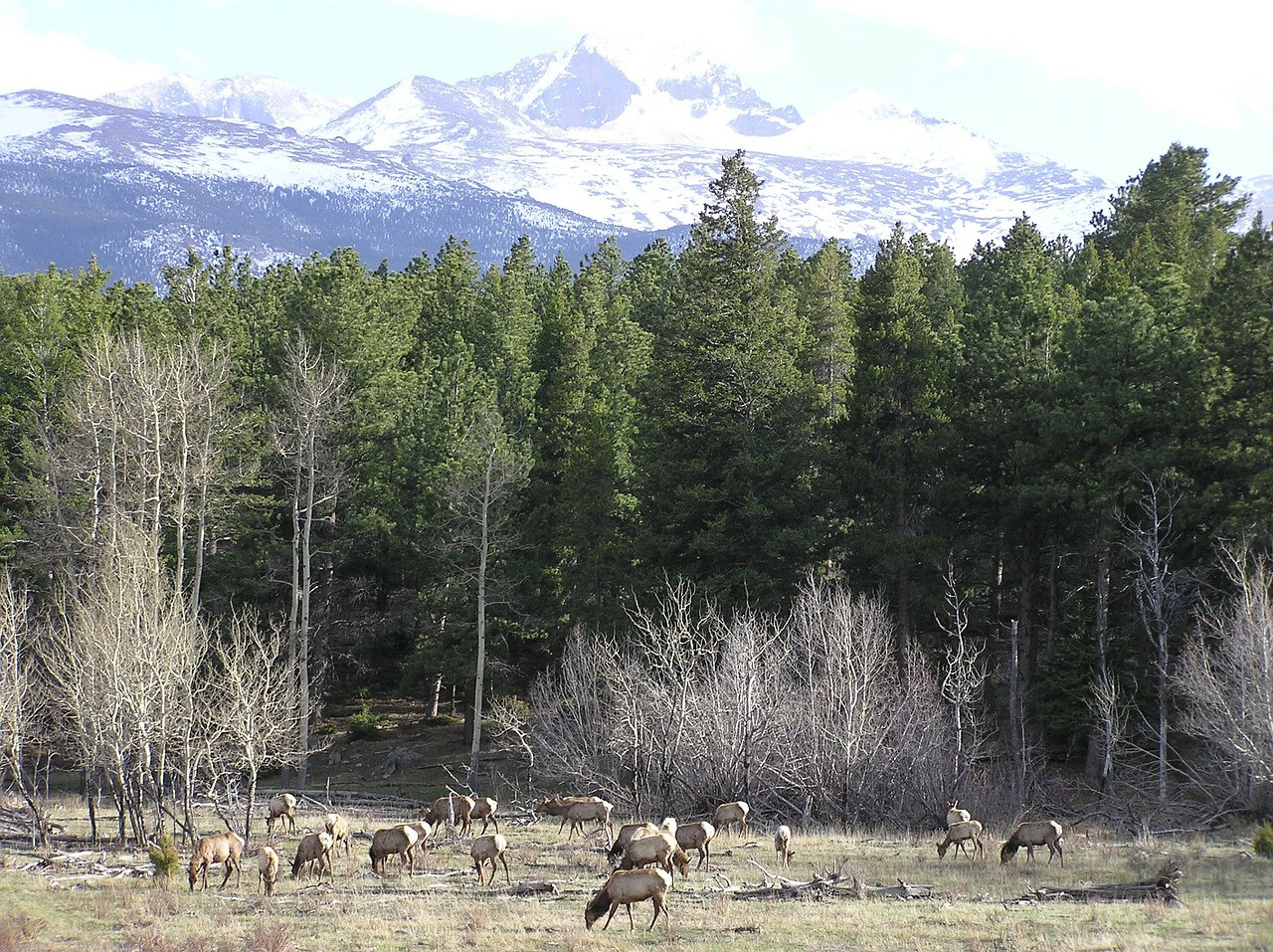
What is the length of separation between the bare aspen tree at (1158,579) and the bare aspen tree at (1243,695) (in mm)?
1950

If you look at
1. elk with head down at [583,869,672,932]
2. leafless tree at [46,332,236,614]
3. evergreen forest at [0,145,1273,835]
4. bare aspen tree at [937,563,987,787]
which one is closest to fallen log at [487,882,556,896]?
elk with head down at [583,869,672,932]

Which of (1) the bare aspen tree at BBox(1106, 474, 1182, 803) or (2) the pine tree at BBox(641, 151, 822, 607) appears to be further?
(2) the pine tree at BBox(641, 151, 822, 607)

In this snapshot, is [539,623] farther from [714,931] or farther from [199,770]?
[714,931]

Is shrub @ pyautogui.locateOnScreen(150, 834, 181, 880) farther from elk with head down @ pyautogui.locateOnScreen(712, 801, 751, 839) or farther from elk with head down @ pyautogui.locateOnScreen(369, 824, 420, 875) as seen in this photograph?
elk with head down @ pyautogui.locateOnScreen(712, 801, 751, 839)

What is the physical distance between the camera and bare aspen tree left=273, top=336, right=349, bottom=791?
3794 cm

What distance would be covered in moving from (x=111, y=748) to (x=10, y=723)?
12.0 ft

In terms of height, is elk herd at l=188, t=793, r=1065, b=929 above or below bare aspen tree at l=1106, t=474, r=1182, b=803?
below

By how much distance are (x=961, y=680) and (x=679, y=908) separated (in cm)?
1254

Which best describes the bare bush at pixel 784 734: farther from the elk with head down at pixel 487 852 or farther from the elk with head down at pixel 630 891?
the elk with head down at pixel 630 891

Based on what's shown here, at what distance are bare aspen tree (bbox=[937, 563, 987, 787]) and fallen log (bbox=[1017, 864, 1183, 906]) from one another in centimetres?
852

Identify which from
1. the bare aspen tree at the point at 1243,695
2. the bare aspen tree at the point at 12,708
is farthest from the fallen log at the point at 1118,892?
the bare aspen tree at the point at 12,708

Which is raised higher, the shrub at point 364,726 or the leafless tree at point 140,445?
the leafless tree at point 140,445

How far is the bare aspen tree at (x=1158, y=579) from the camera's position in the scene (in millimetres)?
29281

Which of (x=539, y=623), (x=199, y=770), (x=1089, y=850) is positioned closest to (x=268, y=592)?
(x=199, y=770)
